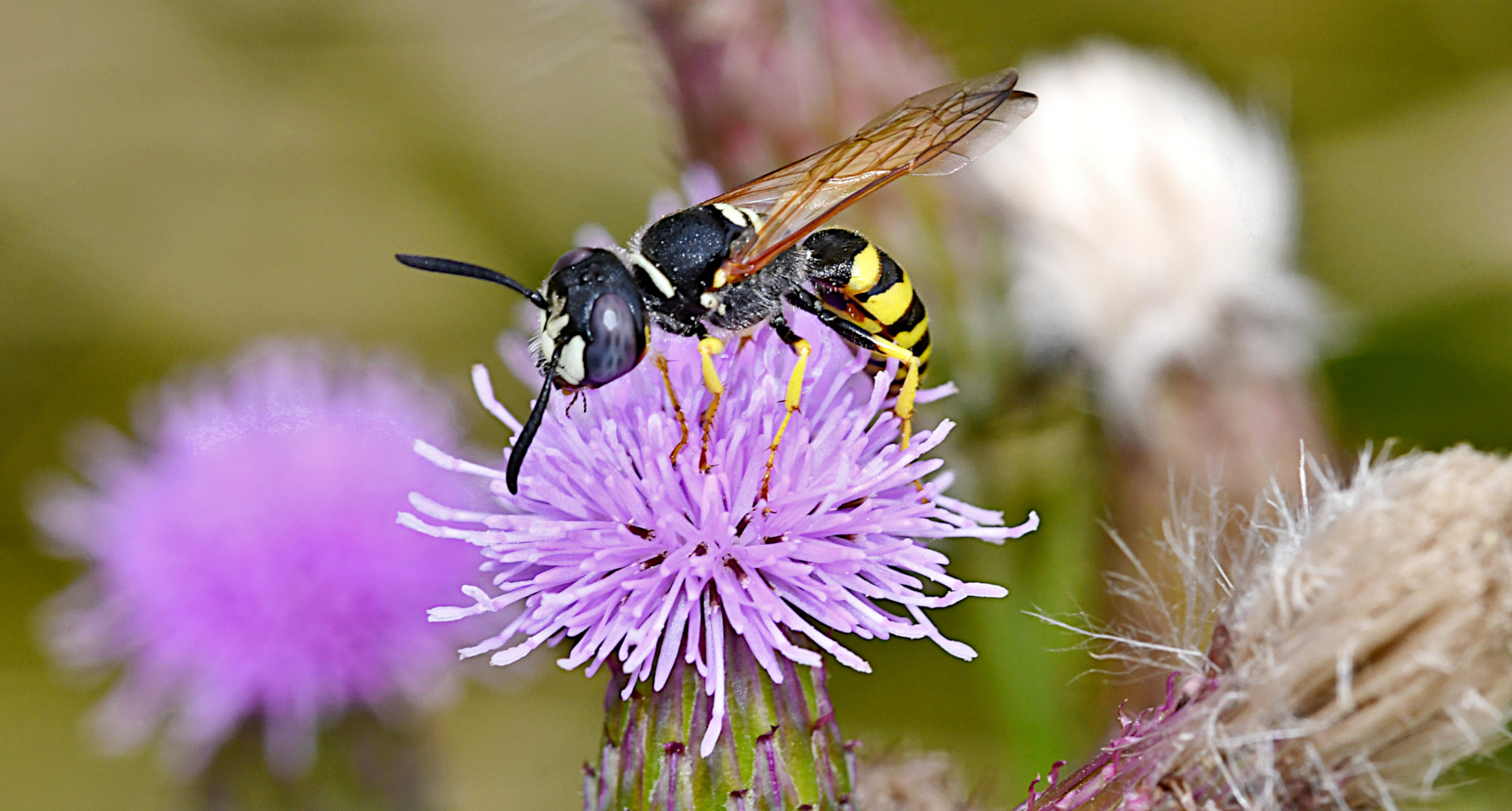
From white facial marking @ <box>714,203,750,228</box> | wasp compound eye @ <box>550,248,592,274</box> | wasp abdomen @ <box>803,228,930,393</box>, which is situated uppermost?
white facial marking @ <box>714,203,750,228</box>

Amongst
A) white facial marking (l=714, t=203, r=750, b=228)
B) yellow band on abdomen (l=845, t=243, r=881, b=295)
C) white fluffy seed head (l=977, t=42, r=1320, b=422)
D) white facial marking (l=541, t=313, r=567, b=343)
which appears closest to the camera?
white facial marking (l=541, t=313, r=567, b=343)

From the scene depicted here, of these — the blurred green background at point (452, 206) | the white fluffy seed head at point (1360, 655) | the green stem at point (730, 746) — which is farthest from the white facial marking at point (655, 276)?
the blurred green background at point (452, 206)

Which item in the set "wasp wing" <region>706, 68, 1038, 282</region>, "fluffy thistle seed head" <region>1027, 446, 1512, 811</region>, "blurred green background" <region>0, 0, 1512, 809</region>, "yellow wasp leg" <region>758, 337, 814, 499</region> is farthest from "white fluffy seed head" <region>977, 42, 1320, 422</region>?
"fluffy thistle seed head" <region>1027, 446, 1512, 811</region>

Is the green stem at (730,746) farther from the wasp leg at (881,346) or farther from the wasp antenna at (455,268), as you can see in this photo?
the wasp antenna at (455,268)

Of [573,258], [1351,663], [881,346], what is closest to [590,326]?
[573,258]

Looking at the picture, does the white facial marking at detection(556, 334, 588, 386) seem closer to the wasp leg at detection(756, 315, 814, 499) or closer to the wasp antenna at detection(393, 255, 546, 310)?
the wasp antenna at detection(393, 255, 546, 310)
